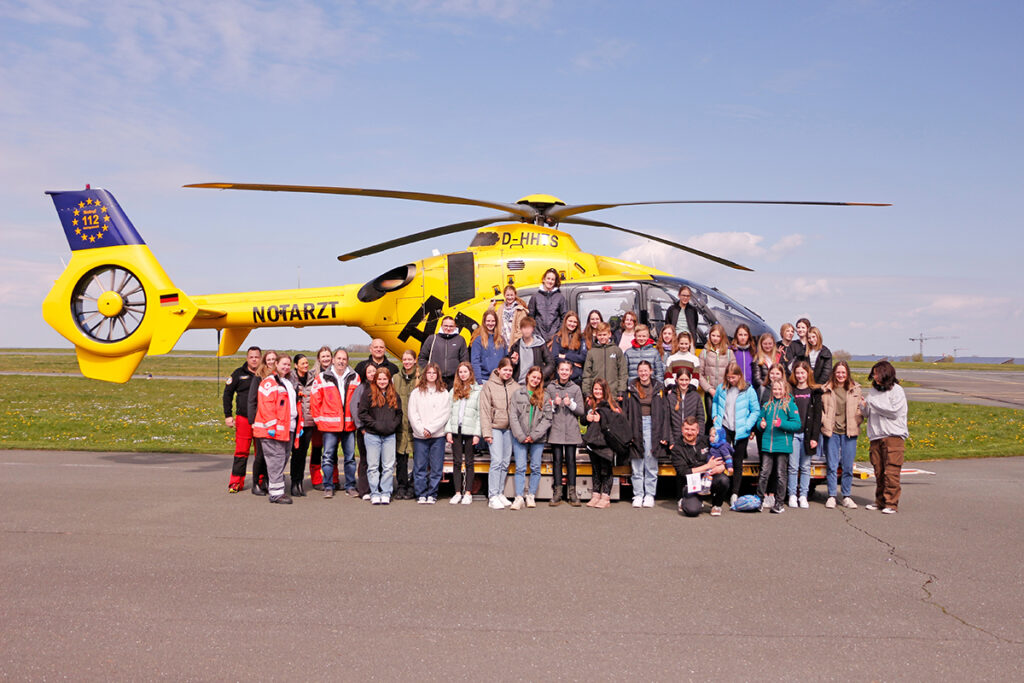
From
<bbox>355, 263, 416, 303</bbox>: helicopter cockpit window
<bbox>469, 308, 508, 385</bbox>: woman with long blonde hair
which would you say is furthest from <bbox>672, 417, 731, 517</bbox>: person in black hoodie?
<bbox>355, 263, 416, 303</bbox>: helicopter cockpit window

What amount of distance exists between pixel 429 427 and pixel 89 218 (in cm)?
808

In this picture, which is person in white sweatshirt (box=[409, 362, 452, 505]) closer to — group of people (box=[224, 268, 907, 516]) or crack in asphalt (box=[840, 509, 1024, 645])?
group of people (box=[224, 268, 907, 516])

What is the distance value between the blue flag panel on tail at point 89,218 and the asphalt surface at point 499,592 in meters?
5.35

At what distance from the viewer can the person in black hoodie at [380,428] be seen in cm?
894

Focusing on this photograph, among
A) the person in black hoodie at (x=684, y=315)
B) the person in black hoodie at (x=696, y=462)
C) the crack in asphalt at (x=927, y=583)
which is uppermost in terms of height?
the person in black hoodie at (x=684, y=315)

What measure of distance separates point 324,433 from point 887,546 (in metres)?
6.61

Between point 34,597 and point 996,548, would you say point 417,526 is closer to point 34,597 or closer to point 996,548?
point 34,597

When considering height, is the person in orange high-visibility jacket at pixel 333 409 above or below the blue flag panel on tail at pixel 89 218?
below

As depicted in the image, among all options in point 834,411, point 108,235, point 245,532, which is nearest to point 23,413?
point 108,235

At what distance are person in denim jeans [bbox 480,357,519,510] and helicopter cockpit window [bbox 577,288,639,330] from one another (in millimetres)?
2641

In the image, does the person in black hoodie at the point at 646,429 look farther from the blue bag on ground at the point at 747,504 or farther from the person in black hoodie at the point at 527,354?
the person in black hoodie at the point at 527,354

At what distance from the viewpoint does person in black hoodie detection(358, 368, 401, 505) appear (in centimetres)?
894

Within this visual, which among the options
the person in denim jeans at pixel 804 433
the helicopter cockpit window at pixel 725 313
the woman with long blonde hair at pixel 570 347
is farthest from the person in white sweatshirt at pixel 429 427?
the helicopter cockpit window at pixel 725 313

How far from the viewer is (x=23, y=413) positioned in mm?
23078
